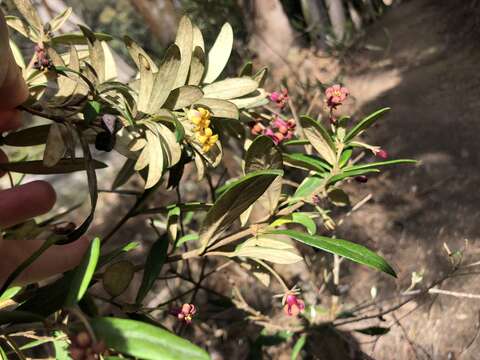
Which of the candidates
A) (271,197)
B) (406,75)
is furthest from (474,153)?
(271,197)

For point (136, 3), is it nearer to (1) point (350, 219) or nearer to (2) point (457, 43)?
(1) point (350, 219)

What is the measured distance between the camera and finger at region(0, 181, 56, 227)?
545 millimetres

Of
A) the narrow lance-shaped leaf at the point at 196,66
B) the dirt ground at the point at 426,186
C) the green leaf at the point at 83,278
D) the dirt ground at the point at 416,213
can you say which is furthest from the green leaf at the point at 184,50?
the dirt ground at the point at 426,186

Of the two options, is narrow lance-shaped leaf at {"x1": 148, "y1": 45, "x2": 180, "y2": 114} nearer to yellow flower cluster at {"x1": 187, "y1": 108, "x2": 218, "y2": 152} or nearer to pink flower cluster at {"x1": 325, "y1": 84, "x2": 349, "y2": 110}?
yellow flower cluster at {"x1": 187, "y1": 108, "x2": 218, "y2": 152}

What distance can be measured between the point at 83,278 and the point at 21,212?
0.74 feet

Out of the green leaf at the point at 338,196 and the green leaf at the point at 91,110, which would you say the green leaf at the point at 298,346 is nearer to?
the green leaf at the point at 338,196

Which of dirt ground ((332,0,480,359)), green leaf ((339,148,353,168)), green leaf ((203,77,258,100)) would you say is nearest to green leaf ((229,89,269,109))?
green leaf ((203,77,258,100))

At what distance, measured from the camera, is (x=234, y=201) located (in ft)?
1.57

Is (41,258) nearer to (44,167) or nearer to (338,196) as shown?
(44,167)

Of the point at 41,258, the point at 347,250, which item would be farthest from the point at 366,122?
the point at 41,258

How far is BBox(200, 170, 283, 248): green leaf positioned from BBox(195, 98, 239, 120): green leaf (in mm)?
103

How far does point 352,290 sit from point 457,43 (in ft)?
6.38

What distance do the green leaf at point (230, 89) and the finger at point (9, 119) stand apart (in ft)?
0.73

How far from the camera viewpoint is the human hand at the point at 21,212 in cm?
49
